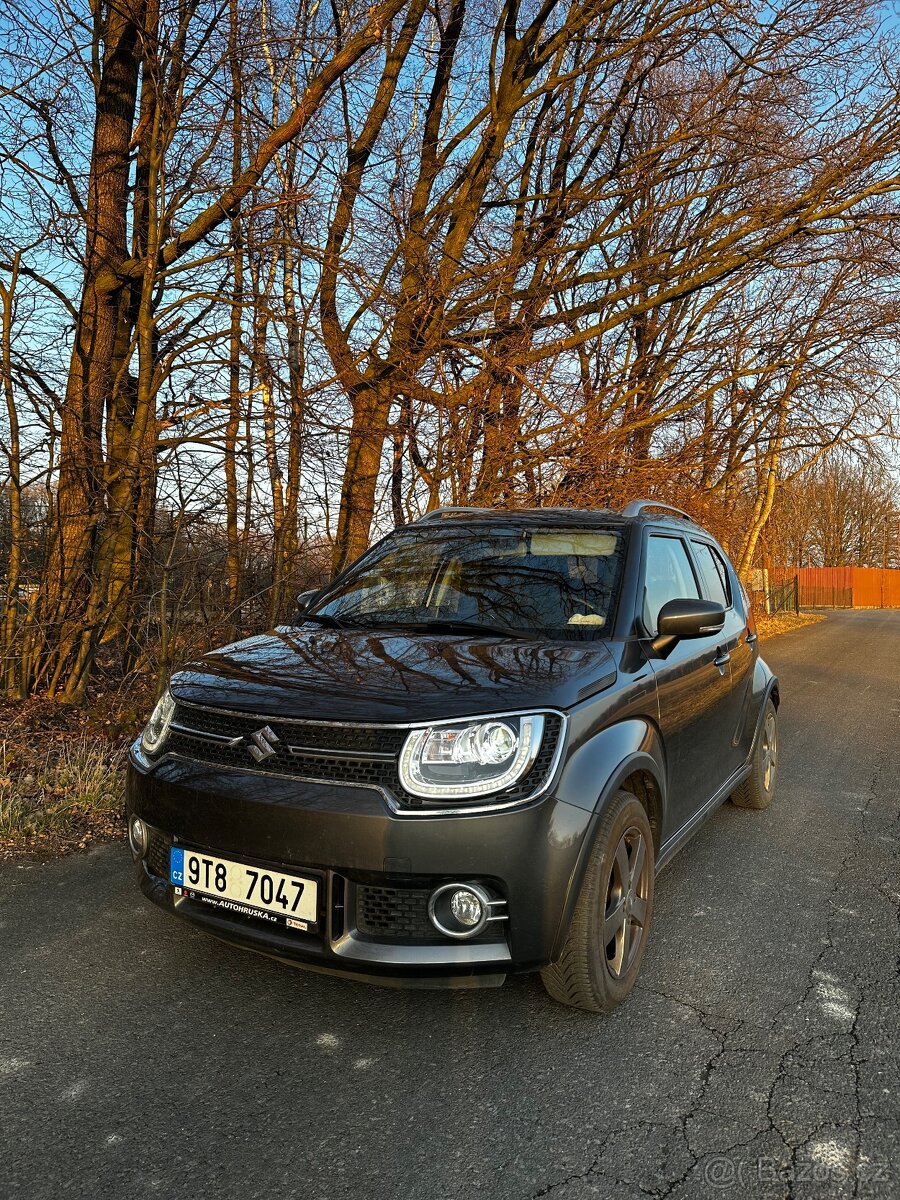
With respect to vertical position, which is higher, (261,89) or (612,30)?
(612,30)

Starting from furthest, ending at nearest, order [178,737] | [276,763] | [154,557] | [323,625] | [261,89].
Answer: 1. [261,89]
2. [154,557]
3. [323,625]
4. [178,737]
5. [276,763]

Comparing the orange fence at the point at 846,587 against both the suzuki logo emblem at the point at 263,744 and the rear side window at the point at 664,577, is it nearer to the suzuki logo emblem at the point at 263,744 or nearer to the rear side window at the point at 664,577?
the rear side window at the point at 664,577

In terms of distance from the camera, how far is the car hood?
2.56 meters

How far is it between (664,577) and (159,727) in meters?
2.27

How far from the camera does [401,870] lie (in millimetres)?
2389

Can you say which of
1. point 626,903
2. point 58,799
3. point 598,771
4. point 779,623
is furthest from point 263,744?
point 779,623

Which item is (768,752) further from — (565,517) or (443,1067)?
(443,1067)

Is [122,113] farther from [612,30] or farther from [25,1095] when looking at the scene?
[25,1095]

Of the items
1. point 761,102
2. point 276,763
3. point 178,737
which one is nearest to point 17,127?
point 178,737

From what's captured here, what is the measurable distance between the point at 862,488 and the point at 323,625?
5533 cm

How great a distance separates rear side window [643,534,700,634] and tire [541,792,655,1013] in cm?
92

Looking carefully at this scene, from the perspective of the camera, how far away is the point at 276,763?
2592mm

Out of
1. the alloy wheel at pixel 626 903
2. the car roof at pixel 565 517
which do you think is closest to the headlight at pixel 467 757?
the alloy wheel at pixel 626 903

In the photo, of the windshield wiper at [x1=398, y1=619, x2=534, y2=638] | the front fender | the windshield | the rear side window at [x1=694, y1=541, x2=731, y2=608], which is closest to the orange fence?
the rear side window at [x1=694, y1=541, x2=731, y2=608]
